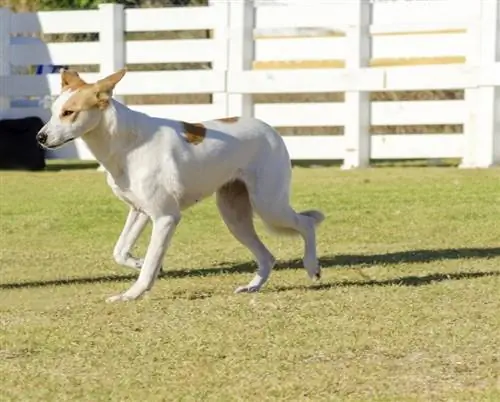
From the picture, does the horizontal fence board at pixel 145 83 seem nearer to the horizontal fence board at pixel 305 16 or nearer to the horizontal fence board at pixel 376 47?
the horizontal fence board at pixel 376 47

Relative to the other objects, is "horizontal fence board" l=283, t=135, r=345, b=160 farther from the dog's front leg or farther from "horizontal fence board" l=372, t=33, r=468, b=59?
the dog's front leg

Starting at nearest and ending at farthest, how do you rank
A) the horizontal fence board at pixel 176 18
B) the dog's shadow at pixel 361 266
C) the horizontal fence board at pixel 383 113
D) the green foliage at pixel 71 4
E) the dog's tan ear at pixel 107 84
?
the dog's tan ear at pixel 107 84
the dog's shadow at pixel 361 266
the horizontal fence board at pixel 383 113
the horizontal fence board at pixel 176 18
the green foliage at pixel 71 4

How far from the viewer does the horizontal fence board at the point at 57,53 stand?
57.6 feet

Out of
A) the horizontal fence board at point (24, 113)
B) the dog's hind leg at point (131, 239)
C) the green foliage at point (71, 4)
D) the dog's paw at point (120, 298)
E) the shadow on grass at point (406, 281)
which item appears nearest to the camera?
the dog's paw at point (120, 298)

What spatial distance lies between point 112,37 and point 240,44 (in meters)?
1.62

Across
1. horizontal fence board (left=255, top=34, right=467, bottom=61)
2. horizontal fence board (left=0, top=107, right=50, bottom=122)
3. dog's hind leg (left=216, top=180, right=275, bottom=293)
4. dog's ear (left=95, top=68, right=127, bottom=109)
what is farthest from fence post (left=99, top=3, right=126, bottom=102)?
dog's ear (left=95, top=68, right=127, bottom=109)

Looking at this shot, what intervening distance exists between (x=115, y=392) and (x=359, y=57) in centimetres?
1117

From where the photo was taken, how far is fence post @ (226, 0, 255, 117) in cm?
1664

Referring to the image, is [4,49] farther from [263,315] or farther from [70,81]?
[263,315]

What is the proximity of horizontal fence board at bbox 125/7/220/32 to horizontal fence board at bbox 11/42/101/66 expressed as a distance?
68cm

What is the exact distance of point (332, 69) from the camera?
16.3 metres

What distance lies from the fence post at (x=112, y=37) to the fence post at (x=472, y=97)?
4.19 metres

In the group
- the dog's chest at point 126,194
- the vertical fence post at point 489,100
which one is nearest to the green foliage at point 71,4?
the vertical fence post at point 489,100

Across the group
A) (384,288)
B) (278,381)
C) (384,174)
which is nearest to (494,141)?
(384,174)
